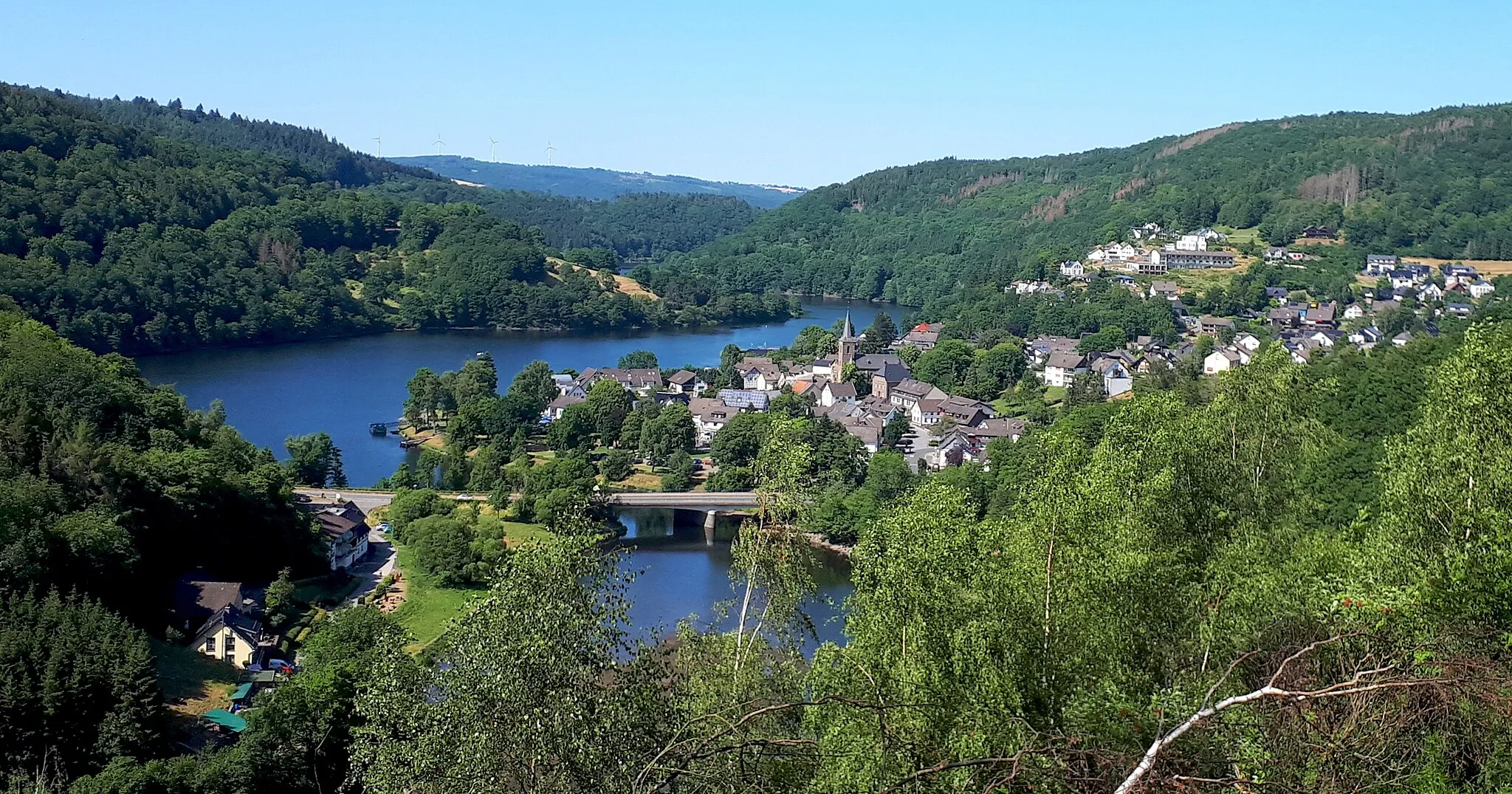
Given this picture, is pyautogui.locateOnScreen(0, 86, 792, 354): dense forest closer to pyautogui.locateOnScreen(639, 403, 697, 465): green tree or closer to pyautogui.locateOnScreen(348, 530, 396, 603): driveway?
pyautogui.locateOnScreen(639, 403, 697, 465): green tree

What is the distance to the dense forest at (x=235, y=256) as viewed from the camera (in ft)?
116

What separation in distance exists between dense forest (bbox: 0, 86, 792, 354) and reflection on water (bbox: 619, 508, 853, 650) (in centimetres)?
2295

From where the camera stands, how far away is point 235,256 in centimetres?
4125

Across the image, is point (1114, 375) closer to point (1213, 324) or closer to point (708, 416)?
point (1213, 324)

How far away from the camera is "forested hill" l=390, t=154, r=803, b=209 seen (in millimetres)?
156875

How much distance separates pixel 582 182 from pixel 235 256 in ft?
437

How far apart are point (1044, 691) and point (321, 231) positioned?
48.5m

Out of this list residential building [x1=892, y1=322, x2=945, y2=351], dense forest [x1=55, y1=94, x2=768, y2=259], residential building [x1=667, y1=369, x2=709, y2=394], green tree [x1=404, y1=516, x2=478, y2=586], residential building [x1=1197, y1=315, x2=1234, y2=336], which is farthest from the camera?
dense forest [x1=55, y1=94, x2=768, y2=259]

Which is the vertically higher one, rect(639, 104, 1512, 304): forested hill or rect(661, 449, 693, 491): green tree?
rect(639, 104, 1512, 304): forested hill

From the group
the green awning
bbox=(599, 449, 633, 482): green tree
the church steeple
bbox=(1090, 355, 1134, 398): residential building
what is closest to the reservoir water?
bbox=(599, 449, 633, 482): green tree

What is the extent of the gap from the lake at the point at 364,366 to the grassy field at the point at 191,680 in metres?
9.48

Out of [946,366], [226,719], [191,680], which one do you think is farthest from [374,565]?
[946,366]

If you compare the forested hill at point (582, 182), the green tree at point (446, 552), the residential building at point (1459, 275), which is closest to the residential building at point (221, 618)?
the green tree at point (446, 552)

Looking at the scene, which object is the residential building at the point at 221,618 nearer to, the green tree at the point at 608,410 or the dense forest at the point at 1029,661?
the dense forest at the point at 1029,661
